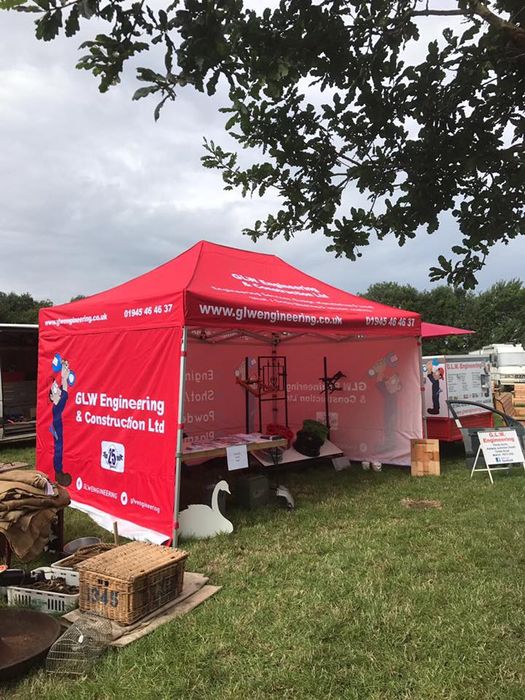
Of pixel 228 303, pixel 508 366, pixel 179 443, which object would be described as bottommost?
pixel 179 443

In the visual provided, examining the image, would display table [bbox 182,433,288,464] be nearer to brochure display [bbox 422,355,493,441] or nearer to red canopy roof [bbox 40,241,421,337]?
red canopy roof [bbox 40,241,421,337]

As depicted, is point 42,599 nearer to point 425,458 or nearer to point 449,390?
point 425,458

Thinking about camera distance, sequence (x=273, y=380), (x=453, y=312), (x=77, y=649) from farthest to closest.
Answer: (x=453, y=312), (x=273, y=380), (x=77, y=649)

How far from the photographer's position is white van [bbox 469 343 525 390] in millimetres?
21672

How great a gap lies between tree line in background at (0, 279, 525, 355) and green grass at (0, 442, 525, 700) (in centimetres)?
2561

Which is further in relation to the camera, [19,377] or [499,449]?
[19,377]

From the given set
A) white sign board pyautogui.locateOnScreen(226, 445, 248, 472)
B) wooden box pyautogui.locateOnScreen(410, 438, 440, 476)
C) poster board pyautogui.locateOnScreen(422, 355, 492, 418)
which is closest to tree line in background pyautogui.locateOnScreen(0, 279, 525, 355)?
poster board pyautogui.locateOnScreen(422, 355, 492, 418)

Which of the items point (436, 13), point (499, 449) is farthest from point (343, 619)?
point (499, 449)

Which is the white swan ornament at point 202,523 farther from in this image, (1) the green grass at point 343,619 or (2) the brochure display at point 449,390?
(2) the brochure display at point 449,390

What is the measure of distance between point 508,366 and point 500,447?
648 inches

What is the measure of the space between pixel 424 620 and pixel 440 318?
3626 centimetres

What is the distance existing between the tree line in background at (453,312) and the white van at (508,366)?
638 cm

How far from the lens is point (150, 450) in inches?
203

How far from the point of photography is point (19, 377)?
1134 cm
